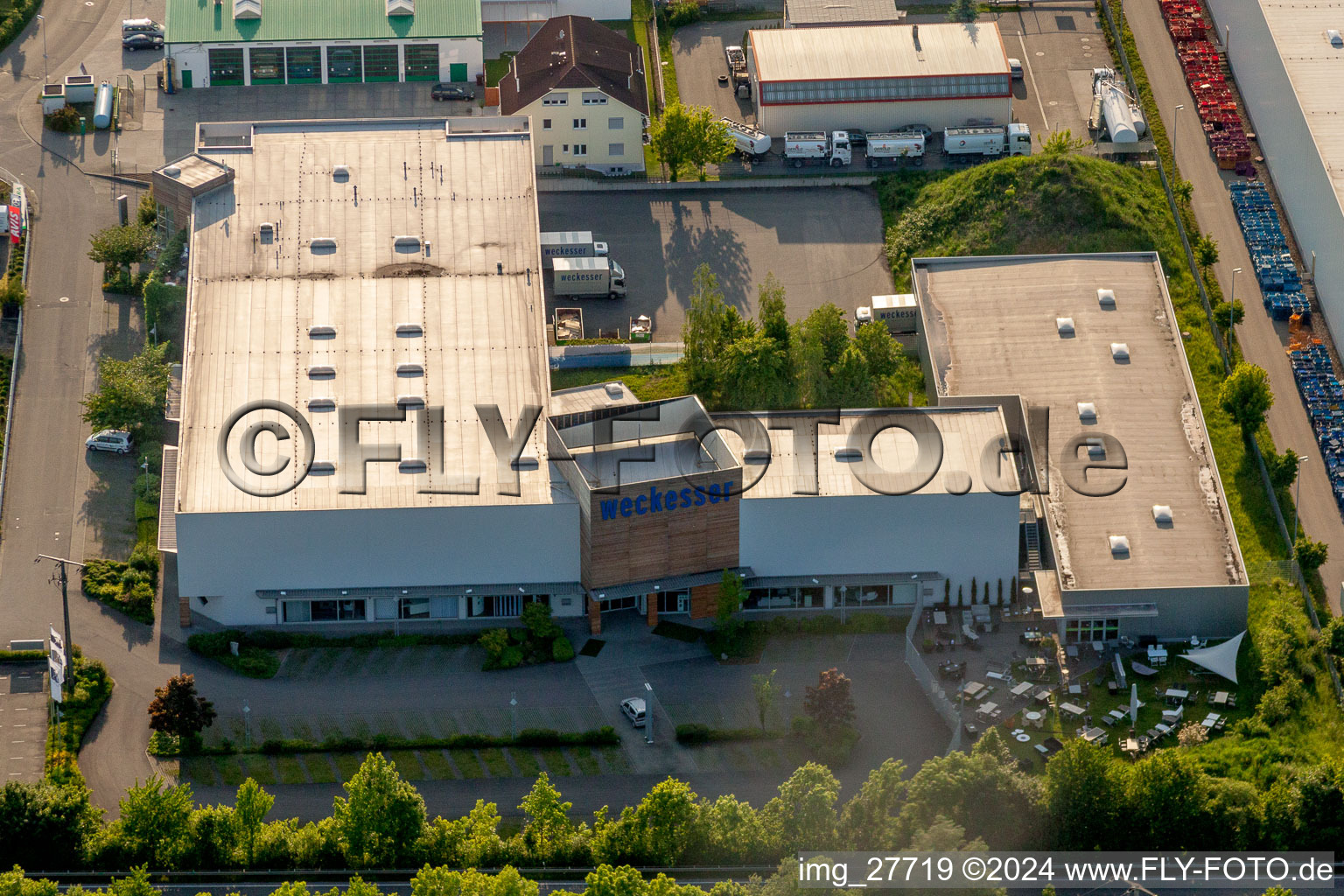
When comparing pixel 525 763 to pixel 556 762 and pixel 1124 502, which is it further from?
pixel 1124 502

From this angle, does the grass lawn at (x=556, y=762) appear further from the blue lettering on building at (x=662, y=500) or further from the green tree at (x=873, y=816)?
the green tree at (x=873, y=816)

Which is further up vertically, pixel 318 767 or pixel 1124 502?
pixel 1124 502

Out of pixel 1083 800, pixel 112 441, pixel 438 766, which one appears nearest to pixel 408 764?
pixel 438 766

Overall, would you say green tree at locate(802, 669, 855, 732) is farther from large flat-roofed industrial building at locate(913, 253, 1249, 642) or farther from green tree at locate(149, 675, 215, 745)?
green tree at locate(149, 675, 215, 745)

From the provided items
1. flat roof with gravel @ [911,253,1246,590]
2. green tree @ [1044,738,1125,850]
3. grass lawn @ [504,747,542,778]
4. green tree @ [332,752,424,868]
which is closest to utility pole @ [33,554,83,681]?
green tree @ [332,752,424,868]

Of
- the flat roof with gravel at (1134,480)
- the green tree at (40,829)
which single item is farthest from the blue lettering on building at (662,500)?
the green tree at (40,829)

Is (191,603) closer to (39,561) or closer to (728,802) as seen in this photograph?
(39,561)

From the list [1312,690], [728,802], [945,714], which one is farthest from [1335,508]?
[728,802]
